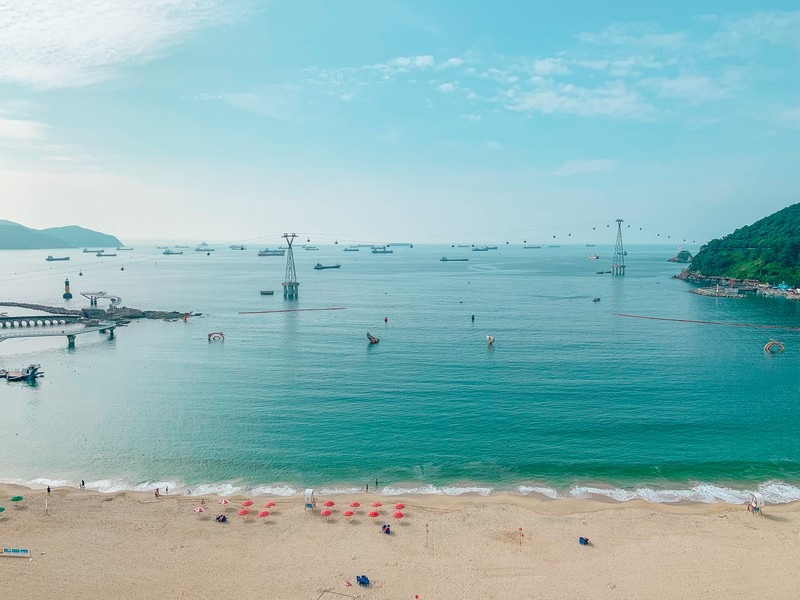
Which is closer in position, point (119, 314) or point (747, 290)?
point (119, 314)

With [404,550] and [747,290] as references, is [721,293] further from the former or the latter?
[404,550]

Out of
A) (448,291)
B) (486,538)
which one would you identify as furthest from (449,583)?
(448,291)

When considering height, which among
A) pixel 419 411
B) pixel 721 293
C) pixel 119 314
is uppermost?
pixel 721 293

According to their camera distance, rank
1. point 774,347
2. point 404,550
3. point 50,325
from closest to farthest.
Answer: point 404,550 → point 774,347 → point 50,325

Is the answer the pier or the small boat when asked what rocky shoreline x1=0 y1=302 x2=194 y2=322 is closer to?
the pier

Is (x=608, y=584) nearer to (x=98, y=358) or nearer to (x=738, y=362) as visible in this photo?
(x=738, y=362)

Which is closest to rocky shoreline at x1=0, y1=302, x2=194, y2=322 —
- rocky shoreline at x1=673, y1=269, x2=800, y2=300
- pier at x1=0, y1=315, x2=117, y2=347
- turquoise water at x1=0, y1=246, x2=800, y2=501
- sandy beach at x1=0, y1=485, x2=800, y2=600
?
pier at x1=0, y1=315, x2=117, y2=347

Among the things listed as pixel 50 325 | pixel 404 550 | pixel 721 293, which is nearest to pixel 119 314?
pixel 50 325
